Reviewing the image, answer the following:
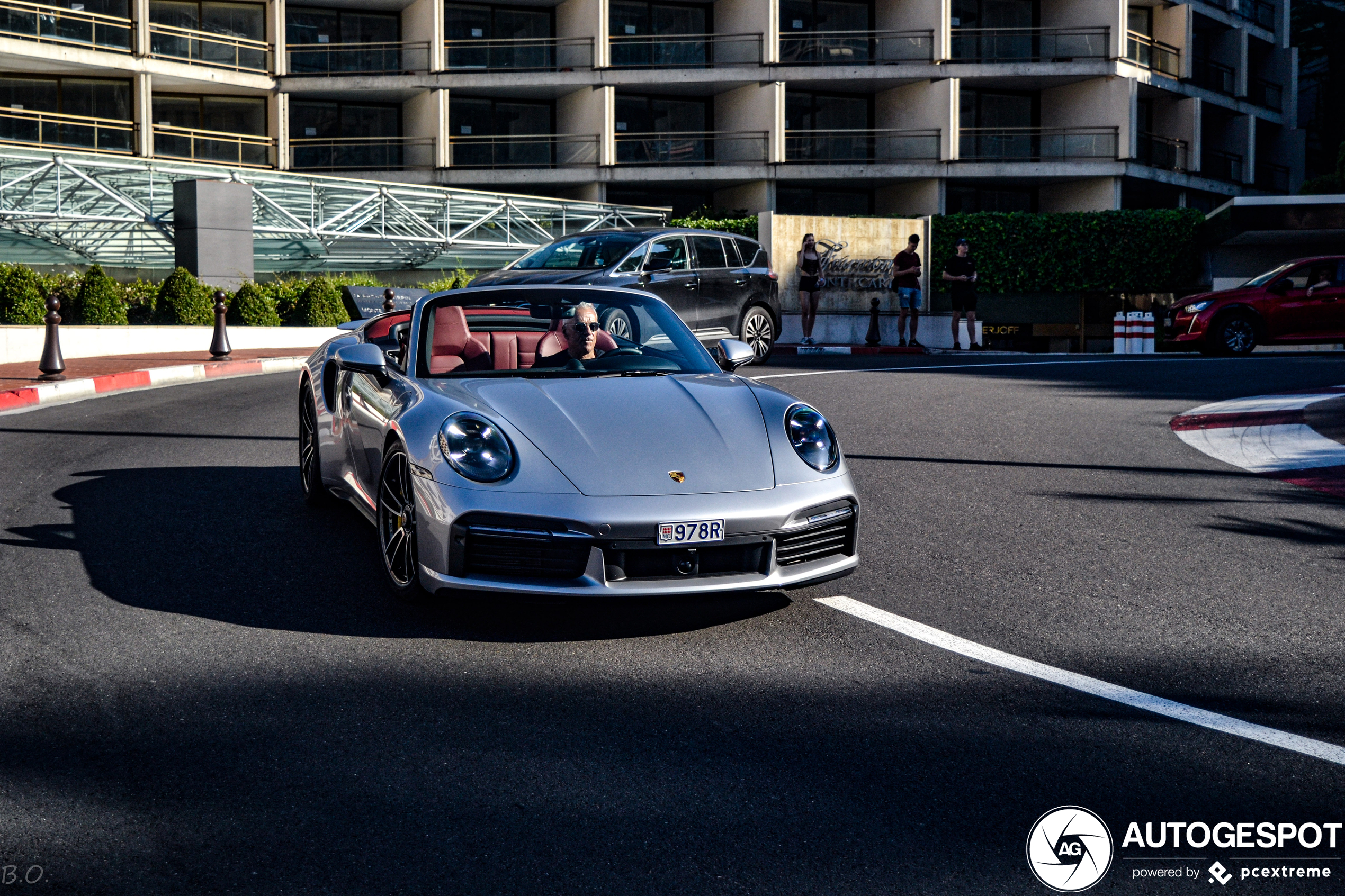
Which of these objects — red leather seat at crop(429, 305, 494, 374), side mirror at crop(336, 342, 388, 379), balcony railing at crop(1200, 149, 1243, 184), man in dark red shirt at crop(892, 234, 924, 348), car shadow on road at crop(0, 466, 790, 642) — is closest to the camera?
car shadow on road at crop(0, 466, 790, 642)

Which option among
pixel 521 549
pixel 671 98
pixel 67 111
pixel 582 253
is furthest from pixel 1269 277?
pixel 67 111

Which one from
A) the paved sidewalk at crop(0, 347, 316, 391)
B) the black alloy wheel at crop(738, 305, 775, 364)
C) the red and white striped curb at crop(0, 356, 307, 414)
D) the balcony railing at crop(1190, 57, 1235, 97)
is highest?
the balcony railing at crop(1190, 57, 1235, 97)

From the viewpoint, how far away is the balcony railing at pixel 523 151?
43000 millimetres

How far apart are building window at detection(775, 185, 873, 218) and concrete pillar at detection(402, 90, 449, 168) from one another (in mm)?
10968

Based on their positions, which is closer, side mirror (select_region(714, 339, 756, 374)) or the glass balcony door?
side mirror (select_region(714, 339, 756, 374))

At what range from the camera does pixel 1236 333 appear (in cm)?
2045

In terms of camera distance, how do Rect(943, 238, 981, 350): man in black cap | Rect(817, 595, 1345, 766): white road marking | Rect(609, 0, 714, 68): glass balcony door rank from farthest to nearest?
Rect(609, 0, 714, 68): glass balcony door → Rect(943, 238, 981, 350): man in black cap → Rect(817, 595, 1345, 766): white road marking

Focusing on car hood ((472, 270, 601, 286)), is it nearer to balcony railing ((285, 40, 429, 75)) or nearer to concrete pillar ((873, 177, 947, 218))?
concrete pillar ((873, 177, 947, 218))

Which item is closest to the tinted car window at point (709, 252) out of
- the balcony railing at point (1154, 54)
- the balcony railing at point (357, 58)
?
the balcony railing at point (357, 58)

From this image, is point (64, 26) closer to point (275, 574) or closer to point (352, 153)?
point (352, 153)

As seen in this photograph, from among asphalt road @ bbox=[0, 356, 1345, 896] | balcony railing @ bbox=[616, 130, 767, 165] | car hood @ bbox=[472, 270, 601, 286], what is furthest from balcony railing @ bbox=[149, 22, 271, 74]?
asphalt road @ bbox=[0, 356, 1345, 896]

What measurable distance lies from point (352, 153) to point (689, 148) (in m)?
10.9

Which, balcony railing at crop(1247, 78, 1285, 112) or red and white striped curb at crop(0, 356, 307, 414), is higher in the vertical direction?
balcony railing at crop(1247, 78, 1285, 112)

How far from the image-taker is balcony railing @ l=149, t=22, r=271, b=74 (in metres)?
39.8
